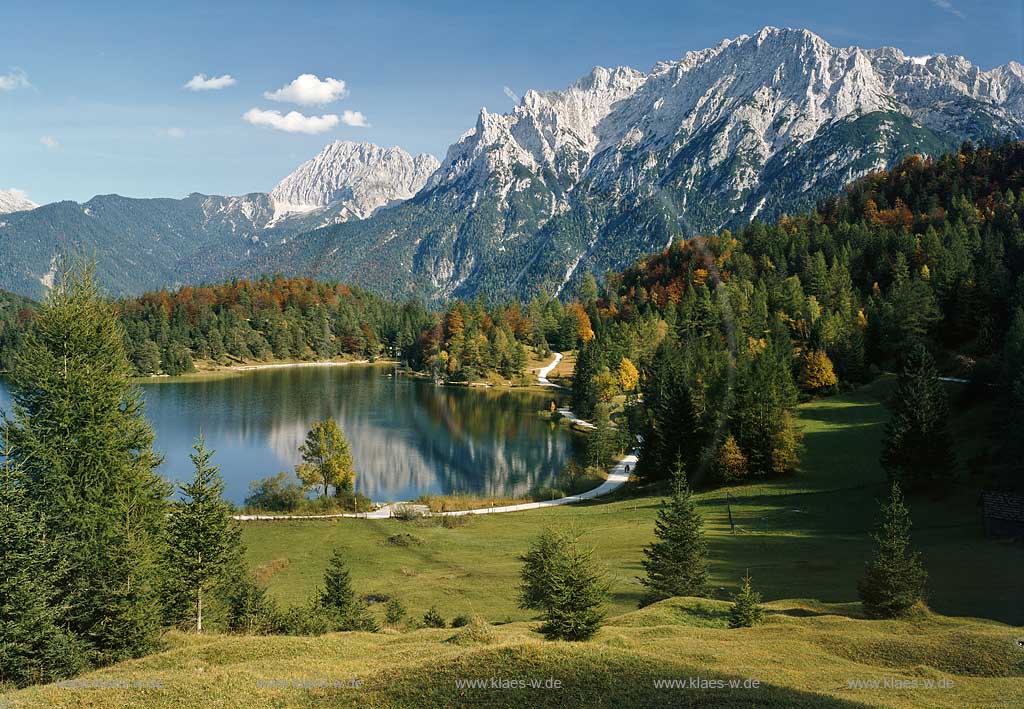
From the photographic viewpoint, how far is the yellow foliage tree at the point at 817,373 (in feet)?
269

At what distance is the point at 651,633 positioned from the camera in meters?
22.8

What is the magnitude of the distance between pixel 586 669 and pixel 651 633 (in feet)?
23.7

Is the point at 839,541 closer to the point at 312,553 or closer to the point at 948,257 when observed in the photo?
the point at 312,553

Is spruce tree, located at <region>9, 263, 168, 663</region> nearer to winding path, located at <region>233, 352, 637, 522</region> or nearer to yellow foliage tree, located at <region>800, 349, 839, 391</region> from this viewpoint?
winding path, located at <region>233, 352, 637, 522</region>

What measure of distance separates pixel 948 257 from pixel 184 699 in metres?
111

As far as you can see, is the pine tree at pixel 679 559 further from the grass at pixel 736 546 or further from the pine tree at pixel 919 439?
the pine tree at pixel 919 439

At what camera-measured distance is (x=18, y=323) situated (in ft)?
598

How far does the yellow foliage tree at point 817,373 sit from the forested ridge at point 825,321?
187 mm

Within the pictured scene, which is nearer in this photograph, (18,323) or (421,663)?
(421,663)

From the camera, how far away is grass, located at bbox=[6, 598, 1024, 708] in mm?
15109

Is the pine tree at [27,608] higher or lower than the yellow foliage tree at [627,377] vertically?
lower

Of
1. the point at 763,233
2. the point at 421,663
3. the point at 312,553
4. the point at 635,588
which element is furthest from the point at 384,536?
the point at 763,233

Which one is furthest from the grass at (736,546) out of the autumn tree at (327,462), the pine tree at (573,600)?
the pine tree at (573,600)

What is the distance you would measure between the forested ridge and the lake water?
46.6 ft
